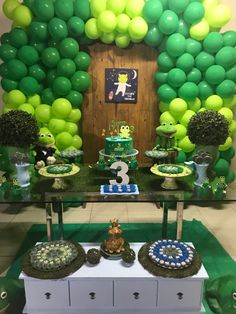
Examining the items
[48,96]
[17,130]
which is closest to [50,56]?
[48,96]

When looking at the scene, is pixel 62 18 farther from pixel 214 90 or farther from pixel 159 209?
pixel 159 209

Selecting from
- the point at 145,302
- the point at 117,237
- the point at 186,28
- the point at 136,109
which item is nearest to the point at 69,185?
the point at 117,237

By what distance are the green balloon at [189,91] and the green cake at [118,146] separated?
1076 mm

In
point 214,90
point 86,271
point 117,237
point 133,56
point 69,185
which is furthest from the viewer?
point 133,56

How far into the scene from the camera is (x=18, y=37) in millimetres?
2969

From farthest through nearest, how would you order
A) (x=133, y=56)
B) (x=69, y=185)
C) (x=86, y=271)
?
(x=133, y=56) < (x=69, y=185) < (x=86, y=271)

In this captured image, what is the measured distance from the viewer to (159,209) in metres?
3.48

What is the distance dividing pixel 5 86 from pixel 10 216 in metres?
1.38

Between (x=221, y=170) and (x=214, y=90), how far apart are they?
2.90ft

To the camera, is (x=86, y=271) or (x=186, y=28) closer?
(x=86, y=271)

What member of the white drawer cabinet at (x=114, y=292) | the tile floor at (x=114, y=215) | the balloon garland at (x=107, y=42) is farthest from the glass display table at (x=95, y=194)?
the balloon garland at (x=107, y=42)

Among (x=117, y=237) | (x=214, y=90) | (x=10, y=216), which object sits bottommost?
(x=10, y=216)

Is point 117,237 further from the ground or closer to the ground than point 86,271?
further from the ground

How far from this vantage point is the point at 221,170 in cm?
339
